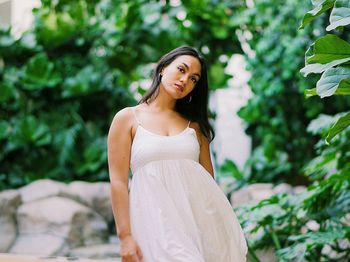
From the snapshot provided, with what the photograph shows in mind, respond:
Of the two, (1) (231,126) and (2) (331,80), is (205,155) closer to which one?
(2) (331,80)

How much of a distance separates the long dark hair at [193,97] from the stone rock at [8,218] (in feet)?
13.1

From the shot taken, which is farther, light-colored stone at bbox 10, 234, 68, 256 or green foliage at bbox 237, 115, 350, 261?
light-colored stone at bbox 10, 234, 68, 256

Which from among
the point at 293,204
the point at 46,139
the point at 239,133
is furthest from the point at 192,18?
the point at 293,204

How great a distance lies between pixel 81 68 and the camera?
825cm

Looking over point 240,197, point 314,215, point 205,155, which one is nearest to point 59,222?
point 240,197

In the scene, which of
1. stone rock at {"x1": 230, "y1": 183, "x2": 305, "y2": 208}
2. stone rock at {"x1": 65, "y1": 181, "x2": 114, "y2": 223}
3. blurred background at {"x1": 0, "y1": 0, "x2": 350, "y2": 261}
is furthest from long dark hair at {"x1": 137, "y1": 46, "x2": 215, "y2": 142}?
stone rock at {"x1": 65, "y1": 181, "x2": 114, "y2": 223}

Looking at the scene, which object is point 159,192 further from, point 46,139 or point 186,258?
point 46,139

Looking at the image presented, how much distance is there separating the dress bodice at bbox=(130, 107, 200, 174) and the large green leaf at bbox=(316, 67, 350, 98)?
50cm

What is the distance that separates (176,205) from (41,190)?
4.50 m

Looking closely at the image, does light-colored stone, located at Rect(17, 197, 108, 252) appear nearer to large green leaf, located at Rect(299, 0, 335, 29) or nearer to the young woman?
the young woman

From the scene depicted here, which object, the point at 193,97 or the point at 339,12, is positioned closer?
the point at 339,12

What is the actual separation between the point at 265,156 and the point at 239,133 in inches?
45.8

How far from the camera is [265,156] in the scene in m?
7.11

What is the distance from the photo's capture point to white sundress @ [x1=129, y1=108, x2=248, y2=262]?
1957 mm
